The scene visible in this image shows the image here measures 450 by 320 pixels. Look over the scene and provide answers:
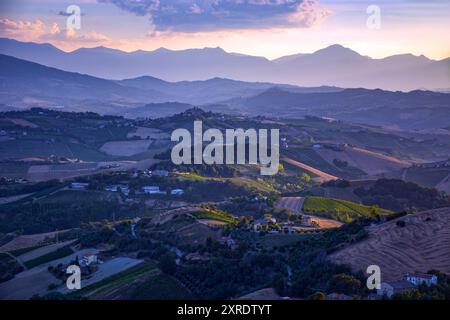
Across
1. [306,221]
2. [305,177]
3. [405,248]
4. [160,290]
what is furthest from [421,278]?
[305,177]

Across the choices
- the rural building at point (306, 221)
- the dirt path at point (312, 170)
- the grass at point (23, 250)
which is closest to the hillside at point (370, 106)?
the dirt path at point (312, 170)

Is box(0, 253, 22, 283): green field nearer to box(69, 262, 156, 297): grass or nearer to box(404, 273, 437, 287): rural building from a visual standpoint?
box(69, 262, 156, 297): grass

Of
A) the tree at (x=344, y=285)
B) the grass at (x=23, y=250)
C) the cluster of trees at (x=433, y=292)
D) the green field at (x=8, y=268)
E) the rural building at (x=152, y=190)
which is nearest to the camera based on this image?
the cluster of trees at (x=433, y=292)

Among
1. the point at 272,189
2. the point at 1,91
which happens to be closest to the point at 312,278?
the point at 272,189

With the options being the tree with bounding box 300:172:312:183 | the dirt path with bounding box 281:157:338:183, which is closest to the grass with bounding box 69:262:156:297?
the tree with bounding box 300:172:312:183

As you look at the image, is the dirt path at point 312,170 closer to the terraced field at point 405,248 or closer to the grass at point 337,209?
the grass at point 337,209

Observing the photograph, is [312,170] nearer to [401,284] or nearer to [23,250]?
[23,250]
